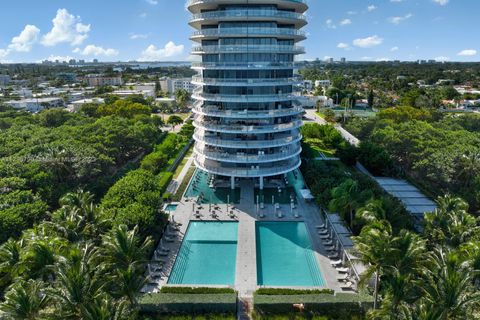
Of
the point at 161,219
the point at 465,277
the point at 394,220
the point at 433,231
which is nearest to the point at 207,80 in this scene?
the point at 161,219

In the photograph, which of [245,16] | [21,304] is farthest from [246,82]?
[21,304]

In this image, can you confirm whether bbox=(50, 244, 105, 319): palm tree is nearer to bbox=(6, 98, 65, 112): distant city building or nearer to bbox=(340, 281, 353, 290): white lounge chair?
bbox=(340, 281, 353, 290): white lounge chair

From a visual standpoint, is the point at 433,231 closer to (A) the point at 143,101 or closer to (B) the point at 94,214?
(B) the point at 94,214

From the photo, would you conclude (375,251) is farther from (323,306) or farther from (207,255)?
(207,255)

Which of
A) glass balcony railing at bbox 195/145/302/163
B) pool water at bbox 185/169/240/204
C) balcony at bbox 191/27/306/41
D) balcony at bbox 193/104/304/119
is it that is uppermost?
balcony at bbox 191/27/306/41

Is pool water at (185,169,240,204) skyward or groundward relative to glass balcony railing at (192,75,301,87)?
groundward

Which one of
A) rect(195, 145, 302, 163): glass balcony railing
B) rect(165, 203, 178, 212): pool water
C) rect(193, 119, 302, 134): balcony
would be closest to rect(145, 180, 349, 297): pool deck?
rect(165, 203, 178, 212): pool water
